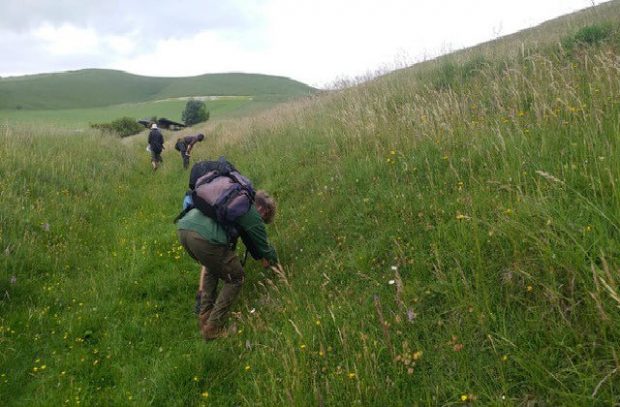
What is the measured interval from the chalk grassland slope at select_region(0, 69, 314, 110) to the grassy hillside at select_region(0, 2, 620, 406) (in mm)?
76623

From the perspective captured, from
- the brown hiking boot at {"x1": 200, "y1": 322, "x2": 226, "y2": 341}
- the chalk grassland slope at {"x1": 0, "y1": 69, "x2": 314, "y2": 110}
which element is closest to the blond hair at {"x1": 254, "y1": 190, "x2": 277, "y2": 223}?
the brown hiking boot at {"x1": 200, "y1": 322, "x2": 226, "y2": 341}

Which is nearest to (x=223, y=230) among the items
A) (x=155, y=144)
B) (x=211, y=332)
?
(x=211, y=332)

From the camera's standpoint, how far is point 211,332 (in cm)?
386

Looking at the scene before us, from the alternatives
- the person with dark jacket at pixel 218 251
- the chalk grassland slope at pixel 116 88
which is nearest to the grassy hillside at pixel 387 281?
the person with dark jacket at pixel 218 251

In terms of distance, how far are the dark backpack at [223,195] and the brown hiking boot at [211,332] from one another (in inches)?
37.7

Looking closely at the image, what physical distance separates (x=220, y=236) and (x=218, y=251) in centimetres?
16

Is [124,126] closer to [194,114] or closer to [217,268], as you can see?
[194,114]

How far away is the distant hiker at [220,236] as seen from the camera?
3.89 m

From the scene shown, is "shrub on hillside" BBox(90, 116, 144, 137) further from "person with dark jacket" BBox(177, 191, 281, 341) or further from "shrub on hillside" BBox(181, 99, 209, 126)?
"person with dark jacket" BBox(177, 191, 281, 341)

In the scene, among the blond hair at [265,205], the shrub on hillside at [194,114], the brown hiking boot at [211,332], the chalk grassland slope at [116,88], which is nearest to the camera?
the brown hiking boot at [211,332]

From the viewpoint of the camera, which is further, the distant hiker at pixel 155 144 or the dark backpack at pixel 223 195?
the distant hiker at pixel 155 144

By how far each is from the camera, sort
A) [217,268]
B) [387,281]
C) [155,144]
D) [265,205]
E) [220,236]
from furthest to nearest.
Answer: [155,144] → [265,205] → [217,268] → [220,236] → [387,281]

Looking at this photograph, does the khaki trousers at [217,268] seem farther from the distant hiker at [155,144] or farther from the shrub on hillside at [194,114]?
the shrub on hillside at [194,114]

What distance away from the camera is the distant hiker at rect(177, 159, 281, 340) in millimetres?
3893
